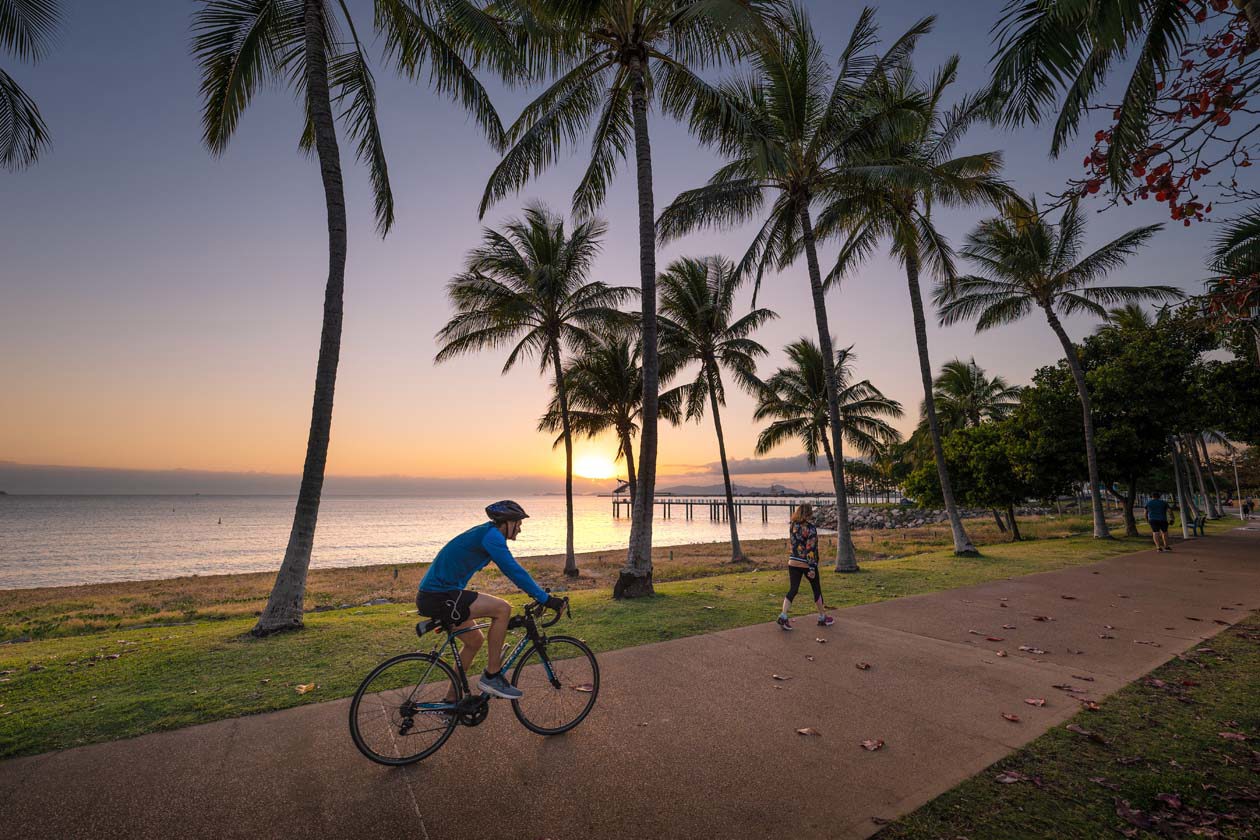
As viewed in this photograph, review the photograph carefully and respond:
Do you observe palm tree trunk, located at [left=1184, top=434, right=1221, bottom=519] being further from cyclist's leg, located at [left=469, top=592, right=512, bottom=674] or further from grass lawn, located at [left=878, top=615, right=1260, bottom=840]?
cyclist's leg, located at [left=469, top=592, right=512, bottom=674]

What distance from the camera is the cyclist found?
404cm

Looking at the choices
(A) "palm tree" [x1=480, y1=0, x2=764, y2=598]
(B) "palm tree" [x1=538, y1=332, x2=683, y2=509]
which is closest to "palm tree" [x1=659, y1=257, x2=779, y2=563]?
(B) "palm tree" [x1=538, y1=332, x2=683, y2=509]

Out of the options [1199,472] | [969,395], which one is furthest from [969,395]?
[1199,472]

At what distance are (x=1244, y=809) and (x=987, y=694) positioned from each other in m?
2.02

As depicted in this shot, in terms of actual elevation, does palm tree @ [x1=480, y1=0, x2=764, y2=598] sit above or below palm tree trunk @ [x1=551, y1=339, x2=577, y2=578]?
above

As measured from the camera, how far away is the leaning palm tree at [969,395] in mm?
38656

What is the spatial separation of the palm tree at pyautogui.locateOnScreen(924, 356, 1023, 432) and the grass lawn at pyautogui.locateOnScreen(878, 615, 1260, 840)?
3859cm

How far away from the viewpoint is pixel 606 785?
360 centimetres

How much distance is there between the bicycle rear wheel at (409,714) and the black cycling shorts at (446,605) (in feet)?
1.03

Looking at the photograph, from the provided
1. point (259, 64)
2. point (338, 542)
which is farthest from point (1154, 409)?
point (338, 542)

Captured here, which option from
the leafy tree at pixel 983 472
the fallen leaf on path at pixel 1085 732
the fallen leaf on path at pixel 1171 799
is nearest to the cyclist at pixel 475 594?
the fallen leaf on path at pixel 1171 799

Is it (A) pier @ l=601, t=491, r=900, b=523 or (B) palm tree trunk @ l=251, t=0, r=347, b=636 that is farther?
(A) pier @ l=601, t=491, r=900, b=523

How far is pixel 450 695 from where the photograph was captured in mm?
4133

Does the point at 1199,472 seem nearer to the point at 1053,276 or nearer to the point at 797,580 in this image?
the point at 1053,276
